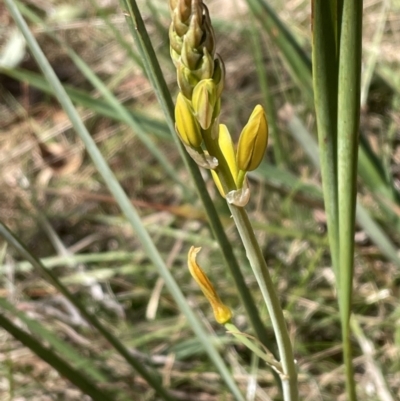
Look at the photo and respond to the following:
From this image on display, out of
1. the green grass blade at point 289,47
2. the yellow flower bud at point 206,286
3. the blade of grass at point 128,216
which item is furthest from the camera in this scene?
the green grass blade at point 289,47

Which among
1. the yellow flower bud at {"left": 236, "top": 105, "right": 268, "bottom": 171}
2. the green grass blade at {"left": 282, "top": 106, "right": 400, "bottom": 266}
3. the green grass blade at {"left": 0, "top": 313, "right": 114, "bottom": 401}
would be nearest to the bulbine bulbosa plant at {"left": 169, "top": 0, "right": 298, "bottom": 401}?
the yellow flower bud at {"left": 236, "top": 105, "right": 268, "bottom": 171}

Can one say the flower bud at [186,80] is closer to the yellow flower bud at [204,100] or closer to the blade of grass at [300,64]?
the yellow flower bud at [204,100]

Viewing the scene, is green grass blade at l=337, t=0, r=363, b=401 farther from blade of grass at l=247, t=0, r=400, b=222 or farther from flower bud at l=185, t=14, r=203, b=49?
blade of grass at l=247, t=0, r=400, b=222

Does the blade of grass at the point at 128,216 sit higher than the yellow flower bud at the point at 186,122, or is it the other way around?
the yellow flower bud at the point at 186,122

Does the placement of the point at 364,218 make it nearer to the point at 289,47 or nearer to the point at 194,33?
the point at 289,47

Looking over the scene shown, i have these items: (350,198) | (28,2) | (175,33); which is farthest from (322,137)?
(28,2)

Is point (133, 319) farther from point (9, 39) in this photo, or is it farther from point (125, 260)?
point (9, 39)

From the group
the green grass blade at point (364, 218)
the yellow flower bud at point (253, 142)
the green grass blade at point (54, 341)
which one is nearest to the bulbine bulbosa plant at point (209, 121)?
the yellow flower bud at point (253, 142)
